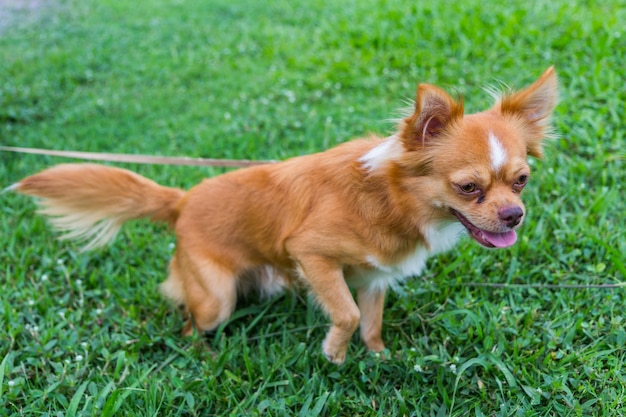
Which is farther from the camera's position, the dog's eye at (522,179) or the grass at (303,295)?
the grass at (303,295)

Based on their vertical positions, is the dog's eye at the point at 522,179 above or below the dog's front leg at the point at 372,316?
above

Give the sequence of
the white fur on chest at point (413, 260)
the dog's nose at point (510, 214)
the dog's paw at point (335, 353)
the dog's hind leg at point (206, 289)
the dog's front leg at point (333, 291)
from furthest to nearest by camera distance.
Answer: the dog's hind leg at point (206, 289) < the dog's paw at point (335, 353) < the dog's front leg at point (333, 291) < the white fur on chest at point (413, 260) < the dog's nose at point (510, 214)

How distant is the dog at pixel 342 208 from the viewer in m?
2.62

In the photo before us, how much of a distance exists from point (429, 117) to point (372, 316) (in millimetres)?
1308

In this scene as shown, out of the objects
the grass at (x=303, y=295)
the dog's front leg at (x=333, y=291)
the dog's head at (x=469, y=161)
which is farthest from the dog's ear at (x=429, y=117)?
the grass at (x=303, y=295)

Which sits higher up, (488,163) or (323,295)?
(488,163)

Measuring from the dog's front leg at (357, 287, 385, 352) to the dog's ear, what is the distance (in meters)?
1.04

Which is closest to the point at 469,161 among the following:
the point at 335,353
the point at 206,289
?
the point at 335,353

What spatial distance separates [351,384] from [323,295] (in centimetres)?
53

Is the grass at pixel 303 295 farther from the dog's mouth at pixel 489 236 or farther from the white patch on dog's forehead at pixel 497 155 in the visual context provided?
the white patch on dog's forehead at pixel 497 155

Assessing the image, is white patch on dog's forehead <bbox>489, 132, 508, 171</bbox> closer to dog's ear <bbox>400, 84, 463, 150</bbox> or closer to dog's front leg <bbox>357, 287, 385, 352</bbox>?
dog's ear <bbox>400, 84, 463, 150</bbox>

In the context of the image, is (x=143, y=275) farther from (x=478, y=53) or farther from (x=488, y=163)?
(x=478, y=53)

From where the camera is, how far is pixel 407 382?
3096 mm

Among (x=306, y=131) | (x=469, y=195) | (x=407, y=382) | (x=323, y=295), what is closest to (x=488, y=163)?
(x=469, y=195)
